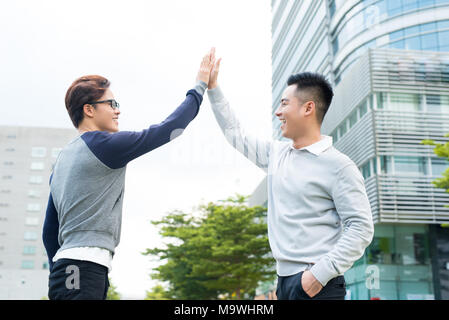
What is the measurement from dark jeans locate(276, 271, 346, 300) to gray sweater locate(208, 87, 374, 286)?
43 millimetres

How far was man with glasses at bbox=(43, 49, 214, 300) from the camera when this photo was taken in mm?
2084

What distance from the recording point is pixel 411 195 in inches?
741

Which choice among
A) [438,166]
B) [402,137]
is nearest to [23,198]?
[402,137]

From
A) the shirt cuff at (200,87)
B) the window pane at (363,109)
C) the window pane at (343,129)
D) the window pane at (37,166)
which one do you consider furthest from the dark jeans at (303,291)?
the window pane at (37,166)

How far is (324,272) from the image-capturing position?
7.18 ft

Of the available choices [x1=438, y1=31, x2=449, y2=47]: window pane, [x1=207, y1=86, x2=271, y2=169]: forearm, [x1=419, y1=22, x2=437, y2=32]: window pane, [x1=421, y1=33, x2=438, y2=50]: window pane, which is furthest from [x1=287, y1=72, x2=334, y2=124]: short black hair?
[x1=419, y1=22, x2=437, y2=32]: window pane

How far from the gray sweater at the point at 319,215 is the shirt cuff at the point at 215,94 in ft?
1.84

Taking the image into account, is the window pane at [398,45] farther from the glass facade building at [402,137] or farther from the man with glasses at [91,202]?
the man with glasses at [91,202]

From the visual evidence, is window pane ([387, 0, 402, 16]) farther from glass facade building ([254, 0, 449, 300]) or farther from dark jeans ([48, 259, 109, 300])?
dark jeans ([48, 259, 109, 300])

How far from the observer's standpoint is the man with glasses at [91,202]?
2.08m

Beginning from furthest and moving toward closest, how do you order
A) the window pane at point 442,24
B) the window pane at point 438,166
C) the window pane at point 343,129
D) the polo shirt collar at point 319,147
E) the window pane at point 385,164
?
the window pane at point 343,129
the window pane at point 442,24
the window pane at point 385,164
the window pane at point 438,166
the polo shirt collar at point 319,147

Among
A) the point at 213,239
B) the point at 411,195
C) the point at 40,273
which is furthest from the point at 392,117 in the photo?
the point at 40,273

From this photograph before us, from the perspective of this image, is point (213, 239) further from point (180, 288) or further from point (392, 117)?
point (392, 117)

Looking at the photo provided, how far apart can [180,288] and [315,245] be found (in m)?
23.6
